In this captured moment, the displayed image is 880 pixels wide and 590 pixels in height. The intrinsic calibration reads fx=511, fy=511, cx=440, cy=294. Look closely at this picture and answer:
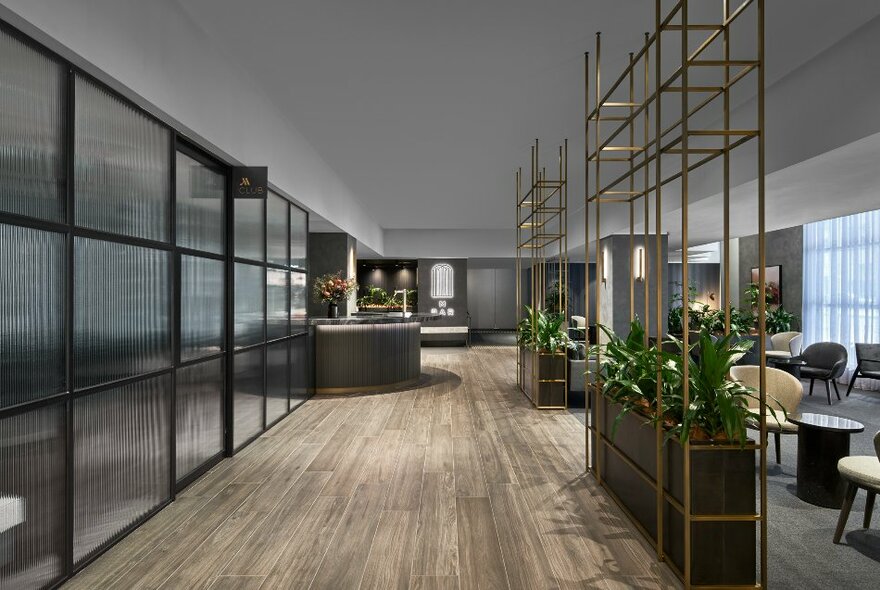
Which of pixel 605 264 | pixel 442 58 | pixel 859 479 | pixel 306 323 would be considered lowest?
pixel 859 479

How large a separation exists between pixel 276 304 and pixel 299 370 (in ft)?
4.00

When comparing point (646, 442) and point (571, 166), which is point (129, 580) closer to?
point (646, 442)

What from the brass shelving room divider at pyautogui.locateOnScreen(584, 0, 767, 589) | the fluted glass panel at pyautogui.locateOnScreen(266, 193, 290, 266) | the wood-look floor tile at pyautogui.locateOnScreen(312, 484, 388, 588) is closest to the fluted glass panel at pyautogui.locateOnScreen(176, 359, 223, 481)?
the wood-look floor tile at pyautogui.locateOnScreen(312, 484, 388, 588)

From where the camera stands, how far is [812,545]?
2.79 metres

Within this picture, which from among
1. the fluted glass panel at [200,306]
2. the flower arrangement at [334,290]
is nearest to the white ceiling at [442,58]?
the fluted glass panel at [200,306]

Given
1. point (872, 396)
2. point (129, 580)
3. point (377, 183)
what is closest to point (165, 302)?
point (129, 580)

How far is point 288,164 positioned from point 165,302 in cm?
245

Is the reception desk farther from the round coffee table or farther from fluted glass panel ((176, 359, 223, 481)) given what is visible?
the round coffee table

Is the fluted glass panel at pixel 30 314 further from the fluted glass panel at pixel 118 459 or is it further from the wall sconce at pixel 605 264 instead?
the wall sconce at pixel 605 264

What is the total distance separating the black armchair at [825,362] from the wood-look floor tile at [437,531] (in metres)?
5.94

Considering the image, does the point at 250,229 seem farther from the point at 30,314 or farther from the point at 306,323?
the point at 30,314

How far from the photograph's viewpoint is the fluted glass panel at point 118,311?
2.52m

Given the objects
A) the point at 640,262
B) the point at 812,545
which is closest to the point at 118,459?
the point at 812,545

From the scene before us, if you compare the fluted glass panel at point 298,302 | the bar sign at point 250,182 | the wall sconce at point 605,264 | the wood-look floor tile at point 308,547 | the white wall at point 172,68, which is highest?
the white wall at point 172,68
